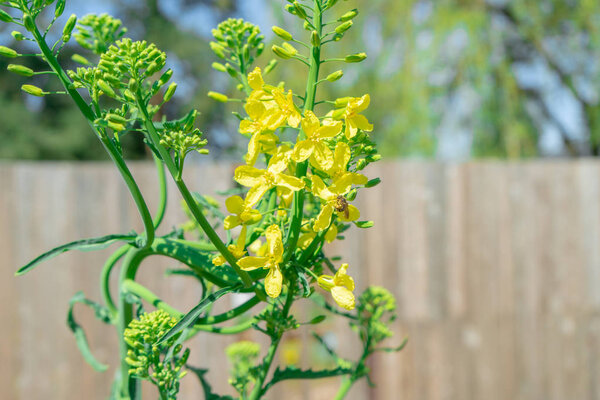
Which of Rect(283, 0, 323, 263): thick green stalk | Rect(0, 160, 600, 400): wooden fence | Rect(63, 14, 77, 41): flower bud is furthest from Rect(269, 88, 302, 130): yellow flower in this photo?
Rect(0, 160, 600, 400): wooden fence

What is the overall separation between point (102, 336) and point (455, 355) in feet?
5.00

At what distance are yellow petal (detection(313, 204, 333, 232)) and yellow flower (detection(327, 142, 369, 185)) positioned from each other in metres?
0.02

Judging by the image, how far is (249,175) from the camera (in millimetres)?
292

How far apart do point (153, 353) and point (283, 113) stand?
169mm

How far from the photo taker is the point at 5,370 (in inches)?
84.5

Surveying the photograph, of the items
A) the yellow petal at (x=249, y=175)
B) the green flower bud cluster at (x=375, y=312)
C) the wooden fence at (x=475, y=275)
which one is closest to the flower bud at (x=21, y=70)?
the yellow petal at (x=249, y=175)

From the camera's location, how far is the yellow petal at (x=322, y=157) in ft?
0.92

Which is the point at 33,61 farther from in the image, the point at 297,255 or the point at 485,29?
the point at 297,255

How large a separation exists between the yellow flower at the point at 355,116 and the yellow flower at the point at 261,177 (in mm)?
41

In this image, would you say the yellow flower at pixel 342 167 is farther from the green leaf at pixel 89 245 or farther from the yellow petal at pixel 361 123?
the green leaf at pixel 89 245

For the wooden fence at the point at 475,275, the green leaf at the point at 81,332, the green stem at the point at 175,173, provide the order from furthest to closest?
1. the wooden fence at the point at 475,275
2. the green leaf at the point at 81,332
3. the green stem at the point at 175,173

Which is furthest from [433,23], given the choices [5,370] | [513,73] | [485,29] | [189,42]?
[189,42]

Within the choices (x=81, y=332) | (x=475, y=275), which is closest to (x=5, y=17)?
(x=81, y=332)

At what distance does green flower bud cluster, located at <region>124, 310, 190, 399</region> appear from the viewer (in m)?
0.32
